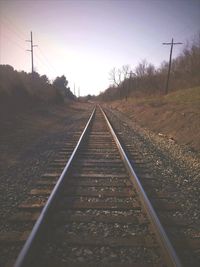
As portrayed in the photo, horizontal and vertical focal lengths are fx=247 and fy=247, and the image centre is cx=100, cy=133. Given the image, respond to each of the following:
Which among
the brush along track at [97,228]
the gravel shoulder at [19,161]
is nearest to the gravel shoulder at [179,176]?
the brush along track at [97,228]

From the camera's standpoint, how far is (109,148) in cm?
954

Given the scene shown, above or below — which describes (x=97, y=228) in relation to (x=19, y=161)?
above

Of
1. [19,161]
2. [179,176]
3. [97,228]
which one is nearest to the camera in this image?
[97,228]

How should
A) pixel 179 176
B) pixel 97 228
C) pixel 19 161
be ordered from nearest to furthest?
pixel 97 228
pixel 179 176
pixel 19 161

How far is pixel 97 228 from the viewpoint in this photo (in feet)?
12.4

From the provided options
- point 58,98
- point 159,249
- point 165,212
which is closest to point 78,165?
point 165,212

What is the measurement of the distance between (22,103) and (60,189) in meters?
19.0

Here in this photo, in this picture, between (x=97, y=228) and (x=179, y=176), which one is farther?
(x=179, y=176)

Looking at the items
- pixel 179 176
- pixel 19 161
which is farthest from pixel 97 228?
pixel 19 161

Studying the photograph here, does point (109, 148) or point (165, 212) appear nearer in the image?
point (165, 212)

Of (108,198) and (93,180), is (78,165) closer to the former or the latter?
(93,180)

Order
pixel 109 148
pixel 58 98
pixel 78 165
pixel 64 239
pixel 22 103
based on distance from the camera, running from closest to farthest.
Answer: pixel 64 239 → pixel 78 165 → pixel 109 148 → pixel 22 103 → pixel 58 98

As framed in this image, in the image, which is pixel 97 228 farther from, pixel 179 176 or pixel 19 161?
pixel 19 161

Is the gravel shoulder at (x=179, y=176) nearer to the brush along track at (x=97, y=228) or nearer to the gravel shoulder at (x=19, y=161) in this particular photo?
the brush along track at (x=97, y=228)
